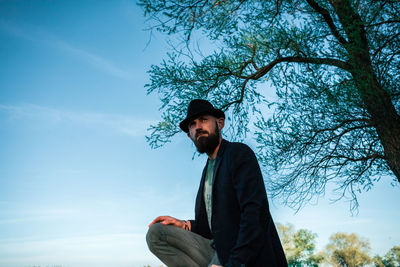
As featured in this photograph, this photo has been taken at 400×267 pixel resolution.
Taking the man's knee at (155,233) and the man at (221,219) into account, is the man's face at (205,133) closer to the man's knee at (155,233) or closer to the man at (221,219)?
the man at (221,219)

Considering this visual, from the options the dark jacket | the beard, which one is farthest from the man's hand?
the beard

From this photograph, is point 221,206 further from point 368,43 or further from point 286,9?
point 286,9

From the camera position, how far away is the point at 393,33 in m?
8.01

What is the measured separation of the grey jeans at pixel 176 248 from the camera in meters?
3.69

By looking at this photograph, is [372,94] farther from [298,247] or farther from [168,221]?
[298,247]

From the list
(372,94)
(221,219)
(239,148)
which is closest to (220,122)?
(239,148)

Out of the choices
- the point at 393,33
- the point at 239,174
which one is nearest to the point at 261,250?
the point at 239,174

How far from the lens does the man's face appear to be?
391cm

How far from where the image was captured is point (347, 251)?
1427 inches

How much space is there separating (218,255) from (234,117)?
704 centimetres

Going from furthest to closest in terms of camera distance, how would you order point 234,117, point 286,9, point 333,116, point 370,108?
point 234,117 < point 286,9 < point 333,116 < point 370,108

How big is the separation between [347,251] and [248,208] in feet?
134

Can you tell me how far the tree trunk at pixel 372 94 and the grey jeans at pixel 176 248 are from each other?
5.81 metres

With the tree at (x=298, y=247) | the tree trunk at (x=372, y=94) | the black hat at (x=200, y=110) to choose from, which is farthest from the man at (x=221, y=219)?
the tree at (x=298, y=247)
